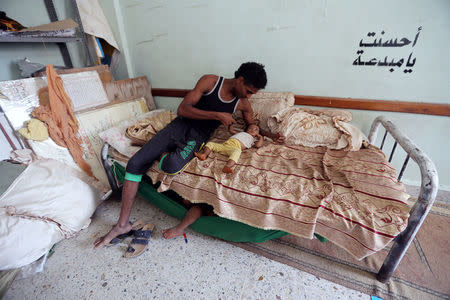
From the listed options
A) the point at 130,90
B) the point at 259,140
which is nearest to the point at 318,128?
the point at 259,140

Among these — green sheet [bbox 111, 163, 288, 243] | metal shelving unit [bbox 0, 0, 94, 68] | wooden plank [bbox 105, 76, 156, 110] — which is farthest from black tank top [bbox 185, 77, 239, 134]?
metal shelving unit [bbox 0, 0, 94, 68]

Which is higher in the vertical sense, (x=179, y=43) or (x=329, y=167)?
(x=179, y=43)

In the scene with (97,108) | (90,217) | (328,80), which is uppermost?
(328,80)

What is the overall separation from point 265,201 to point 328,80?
137 cm

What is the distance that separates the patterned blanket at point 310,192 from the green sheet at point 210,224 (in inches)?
6.1

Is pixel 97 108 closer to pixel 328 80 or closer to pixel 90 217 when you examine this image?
pixel 90 217

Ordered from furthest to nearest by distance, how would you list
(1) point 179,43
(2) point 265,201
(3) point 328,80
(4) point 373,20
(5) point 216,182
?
(1) point 179,43 < (3) point 328,80 < (4) point 373,20 < (5) point 216,182 < (2) point 265,201

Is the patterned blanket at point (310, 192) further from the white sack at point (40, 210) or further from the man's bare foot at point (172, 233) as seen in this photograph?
the white sack at point (40, 210)

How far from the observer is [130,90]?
7.80 feet

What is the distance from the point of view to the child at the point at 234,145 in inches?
57.3

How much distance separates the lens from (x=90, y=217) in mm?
1740

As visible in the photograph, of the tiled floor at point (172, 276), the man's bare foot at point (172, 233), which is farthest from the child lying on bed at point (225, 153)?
the tiled floor at point (172, 276)

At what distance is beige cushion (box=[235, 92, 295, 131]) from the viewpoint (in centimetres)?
181

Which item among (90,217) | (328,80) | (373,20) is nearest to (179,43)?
(328,80)
